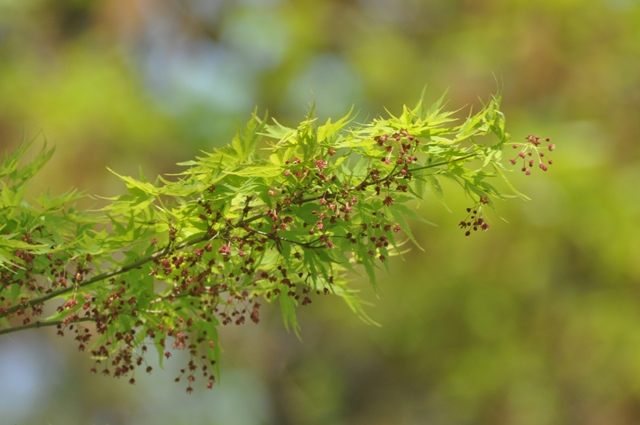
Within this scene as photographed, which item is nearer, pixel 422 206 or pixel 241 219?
pixel 241 219

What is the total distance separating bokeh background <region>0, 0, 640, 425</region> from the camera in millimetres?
14547

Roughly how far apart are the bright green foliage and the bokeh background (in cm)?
982

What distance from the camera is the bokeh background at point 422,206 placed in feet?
47.7

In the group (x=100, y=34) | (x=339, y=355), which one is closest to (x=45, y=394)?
(x=339, y=355)

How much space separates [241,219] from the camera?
2.86 m

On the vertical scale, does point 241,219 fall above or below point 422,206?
below

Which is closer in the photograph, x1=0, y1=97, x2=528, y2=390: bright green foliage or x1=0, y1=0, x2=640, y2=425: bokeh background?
x1=0, y1=97, x2=528, y2=390: bright green foliage

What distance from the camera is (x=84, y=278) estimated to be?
3188 millimetres

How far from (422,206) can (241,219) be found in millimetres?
12348

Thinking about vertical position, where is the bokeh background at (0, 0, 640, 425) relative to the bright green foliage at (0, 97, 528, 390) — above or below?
A: above

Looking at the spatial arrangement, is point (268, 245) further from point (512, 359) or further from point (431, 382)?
point (431, 382)

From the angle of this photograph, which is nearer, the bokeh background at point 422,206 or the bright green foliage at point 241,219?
the bright green foliage at point 241,219

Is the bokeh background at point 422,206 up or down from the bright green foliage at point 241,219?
up

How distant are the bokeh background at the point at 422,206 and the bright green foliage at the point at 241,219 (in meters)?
9.82
